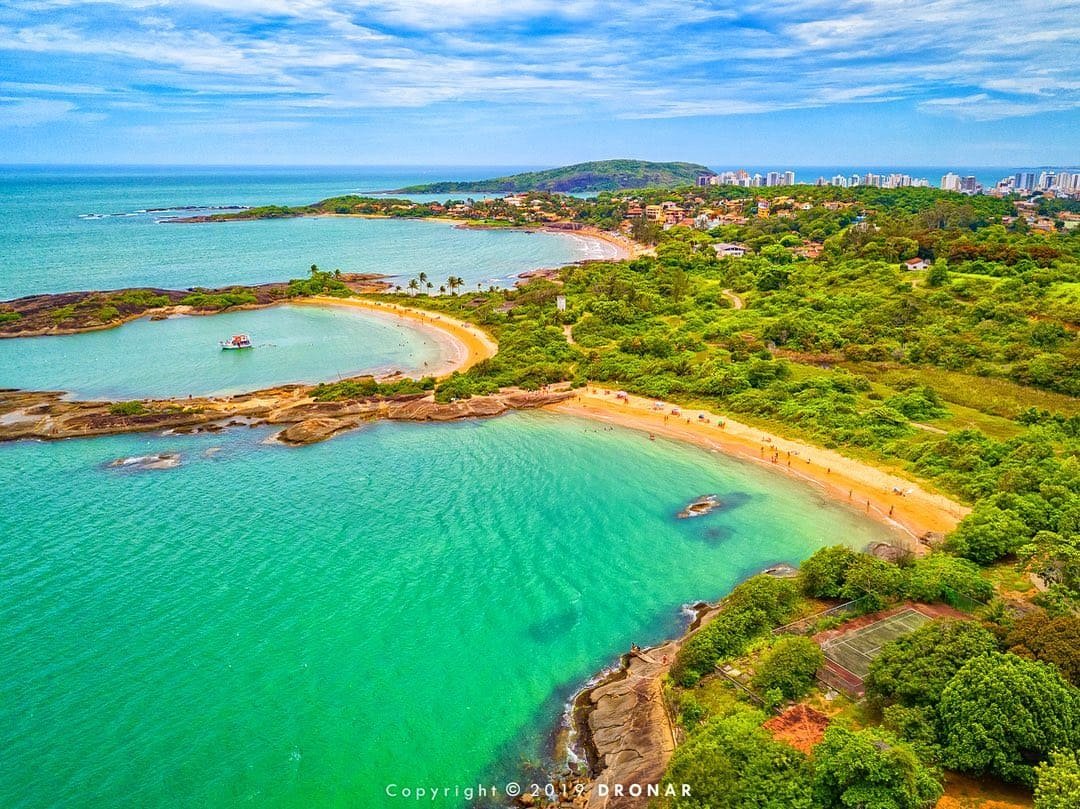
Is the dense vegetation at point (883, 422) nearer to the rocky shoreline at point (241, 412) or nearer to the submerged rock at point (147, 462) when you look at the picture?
the rocky shoreline at point (241, 412)

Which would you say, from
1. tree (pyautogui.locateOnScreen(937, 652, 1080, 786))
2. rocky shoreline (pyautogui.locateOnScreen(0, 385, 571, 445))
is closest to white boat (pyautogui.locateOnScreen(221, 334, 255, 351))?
rocky shoreline (pyautogui.locateOnScreen(0, 385, 571, 445))

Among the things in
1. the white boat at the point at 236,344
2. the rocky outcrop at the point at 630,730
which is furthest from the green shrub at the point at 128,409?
the rocky outcrop at the point at 630,730

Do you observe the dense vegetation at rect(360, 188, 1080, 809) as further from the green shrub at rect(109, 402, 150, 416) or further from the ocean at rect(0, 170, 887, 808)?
the green shrub at rect(109, 402, 150, 416)

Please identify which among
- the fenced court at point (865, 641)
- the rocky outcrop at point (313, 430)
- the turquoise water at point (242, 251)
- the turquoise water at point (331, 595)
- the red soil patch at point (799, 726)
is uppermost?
the turquoise water at point (242, 251)

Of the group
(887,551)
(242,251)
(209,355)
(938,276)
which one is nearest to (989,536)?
(887,551)

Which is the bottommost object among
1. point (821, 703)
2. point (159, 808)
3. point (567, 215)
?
point (159, 808)

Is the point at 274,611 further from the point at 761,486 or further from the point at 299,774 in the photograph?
the point at 761,486

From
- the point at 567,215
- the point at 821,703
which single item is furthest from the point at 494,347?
the point at 567,215
